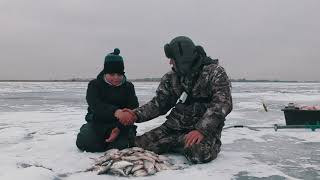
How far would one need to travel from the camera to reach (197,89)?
527 centimetres

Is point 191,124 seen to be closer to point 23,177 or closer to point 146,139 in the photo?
point 146,139

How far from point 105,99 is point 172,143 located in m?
1.03

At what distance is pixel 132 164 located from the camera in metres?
4.28

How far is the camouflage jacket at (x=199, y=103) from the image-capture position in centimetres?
486

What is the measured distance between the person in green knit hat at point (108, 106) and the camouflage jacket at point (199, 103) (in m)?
0.37

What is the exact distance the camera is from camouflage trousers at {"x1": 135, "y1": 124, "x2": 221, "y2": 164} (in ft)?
16.1

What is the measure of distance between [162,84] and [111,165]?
1619 millimetres

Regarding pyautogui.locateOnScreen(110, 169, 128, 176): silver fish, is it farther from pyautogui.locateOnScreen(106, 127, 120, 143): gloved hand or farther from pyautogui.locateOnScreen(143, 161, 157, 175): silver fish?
pyautogui.locateOnScreen(106, 127, 120, 143): gloved hand

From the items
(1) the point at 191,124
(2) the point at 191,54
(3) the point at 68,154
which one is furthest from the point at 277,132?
(3) the point at 68,154

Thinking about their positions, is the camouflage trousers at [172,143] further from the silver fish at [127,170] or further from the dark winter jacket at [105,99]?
the silver fish at [127,170]

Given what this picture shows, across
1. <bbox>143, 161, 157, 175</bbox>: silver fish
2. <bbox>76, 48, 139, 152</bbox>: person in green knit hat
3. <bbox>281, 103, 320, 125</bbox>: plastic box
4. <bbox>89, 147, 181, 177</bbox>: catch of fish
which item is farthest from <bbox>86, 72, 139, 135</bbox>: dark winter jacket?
<bbox>281, 103, 320, 125</bbox>: plastic box

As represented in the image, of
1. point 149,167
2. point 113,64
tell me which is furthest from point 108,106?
point 149,167

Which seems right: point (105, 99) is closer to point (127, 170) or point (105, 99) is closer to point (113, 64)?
Result: point (113, 64)

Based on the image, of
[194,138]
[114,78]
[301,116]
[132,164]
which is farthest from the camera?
[301,116]
